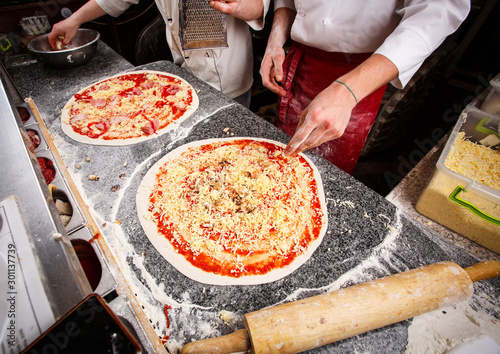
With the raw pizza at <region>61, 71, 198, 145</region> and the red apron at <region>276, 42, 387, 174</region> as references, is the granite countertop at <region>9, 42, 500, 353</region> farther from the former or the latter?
the red apron at <region>276, 42, 387, 174</region>

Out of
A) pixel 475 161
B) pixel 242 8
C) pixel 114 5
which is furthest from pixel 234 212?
pixel 114 5

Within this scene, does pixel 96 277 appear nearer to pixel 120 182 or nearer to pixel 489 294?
pixel 120 182

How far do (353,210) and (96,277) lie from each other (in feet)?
4.65

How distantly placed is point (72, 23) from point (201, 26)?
172cm

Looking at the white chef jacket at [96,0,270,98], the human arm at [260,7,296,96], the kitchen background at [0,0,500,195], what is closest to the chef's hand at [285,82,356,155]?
the human arm at [260,7,296,96]

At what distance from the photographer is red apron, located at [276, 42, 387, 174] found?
2.01 meters

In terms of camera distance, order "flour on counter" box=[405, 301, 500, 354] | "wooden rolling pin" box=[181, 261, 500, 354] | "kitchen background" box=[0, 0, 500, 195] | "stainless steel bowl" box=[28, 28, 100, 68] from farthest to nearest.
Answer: "kitchen background" box=[0, 0, 500, 195] → "stainless steel bowl" box=[28, 28, 100, 68] → "flour on counter" box=[405, 301, 500, 354] → "wooden rolling pin" box=[181, 261, 500, 354]

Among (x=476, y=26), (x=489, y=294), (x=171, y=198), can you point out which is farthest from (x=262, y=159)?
(x=476, y=26)

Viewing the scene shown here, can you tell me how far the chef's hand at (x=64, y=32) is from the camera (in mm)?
2643

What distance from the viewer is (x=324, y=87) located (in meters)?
2.18

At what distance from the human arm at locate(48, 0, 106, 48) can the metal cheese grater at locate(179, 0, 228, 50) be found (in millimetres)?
1557

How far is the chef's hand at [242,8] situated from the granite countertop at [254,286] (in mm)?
933

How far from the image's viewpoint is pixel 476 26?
367cm

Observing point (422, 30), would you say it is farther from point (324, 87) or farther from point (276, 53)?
point (276, 53)
